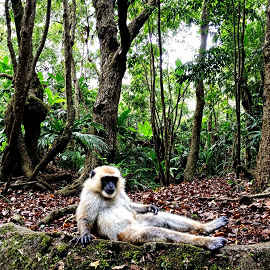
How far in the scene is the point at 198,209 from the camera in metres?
5.21

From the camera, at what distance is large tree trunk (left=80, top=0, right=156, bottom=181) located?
25.1ft

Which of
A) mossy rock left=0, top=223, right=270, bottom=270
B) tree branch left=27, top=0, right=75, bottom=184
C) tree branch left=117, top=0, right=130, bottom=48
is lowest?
mossy rock left=0, top=223, right=270, bottom=270

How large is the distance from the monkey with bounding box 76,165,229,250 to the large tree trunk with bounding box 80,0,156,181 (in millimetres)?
3881

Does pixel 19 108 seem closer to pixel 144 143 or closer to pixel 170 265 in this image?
pixel 170 265

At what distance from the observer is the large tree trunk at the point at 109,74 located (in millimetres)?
7652

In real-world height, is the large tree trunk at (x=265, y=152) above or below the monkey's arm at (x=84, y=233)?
above

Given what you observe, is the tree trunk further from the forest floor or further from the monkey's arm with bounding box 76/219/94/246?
the monkey's arm with bounding box 76/219/94/246

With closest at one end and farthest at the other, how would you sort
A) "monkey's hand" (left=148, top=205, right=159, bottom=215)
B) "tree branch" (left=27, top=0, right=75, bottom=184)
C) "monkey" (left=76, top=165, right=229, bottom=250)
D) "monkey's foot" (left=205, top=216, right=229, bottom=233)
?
"monkey" (left=76, top=165, right=229, bottom=250) < "monkey's foot" (left=205, top=216, right=229, bottom=233) < "monkey's hand" (left=148, top=205, right=159, bottom=215) < "tree branch" (left=27, top=0, right=75, bottom=184)

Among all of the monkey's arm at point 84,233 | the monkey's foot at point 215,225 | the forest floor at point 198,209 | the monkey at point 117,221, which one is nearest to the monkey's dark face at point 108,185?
the monkey at point 117,221

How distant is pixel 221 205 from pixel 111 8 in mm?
6526

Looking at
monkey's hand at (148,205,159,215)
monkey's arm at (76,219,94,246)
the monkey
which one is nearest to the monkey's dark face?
the monkey

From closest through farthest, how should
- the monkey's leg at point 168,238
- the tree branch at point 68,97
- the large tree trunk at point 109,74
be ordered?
the monkey's leg at point 168,238 < the tree branch at point 68,97 < the large tree trunk at point 109,74

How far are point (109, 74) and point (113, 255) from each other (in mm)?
6017

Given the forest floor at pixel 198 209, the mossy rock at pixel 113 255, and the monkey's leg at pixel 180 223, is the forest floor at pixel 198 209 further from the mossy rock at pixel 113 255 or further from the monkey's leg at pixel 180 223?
the mossy rock at pixel 113 255
